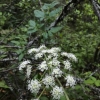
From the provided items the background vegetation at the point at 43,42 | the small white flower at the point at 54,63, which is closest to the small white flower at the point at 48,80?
the small white flower at the point at 54,63

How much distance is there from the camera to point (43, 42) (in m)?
2.46

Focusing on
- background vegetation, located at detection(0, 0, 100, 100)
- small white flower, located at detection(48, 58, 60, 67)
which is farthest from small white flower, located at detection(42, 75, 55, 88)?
background vegetation, located at detection(0, 0, 100, 100)

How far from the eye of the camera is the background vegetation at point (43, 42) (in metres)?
1.90

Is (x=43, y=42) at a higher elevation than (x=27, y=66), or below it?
below

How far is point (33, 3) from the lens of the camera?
13.0 feet

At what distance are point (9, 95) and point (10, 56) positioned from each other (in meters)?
0.41

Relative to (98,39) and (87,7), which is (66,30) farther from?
(98,39)

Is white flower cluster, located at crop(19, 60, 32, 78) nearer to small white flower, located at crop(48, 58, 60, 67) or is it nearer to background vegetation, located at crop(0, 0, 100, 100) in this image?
small white flower, located at crop(48, 58, 60, 67)

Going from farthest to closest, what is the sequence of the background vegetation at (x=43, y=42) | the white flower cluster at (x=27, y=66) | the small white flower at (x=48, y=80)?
the background vegetation at (x=43, y=42) → the white flower cluster at (x=27, y=66) → the small white flower at (x=48, y=80)

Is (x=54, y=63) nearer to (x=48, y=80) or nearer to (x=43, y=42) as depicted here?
(x=48, y=80)

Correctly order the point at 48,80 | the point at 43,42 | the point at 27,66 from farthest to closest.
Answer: the point at 43,42
the point at 27,66
the point at 48,80

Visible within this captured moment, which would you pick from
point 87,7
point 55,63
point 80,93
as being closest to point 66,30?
point 87,7

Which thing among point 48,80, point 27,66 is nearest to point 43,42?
point 27,66

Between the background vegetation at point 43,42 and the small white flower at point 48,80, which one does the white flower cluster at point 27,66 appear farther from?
the background vegetation at point 43,42
